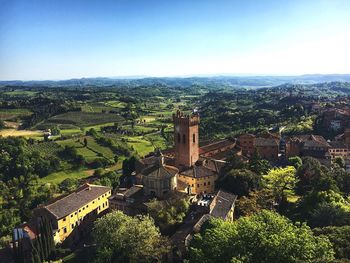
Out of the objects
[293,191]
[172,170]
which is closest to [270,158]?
[293,191]

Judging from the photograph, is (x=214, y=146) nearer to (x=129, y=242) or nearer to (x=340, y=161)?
(x=340, y=161)

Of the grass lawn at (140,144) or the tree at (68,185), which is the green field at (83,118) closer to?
the grass lawn at (140,144)

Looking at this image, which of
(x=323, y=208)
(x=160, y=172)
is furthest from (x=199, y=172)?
(x=323, y=208)

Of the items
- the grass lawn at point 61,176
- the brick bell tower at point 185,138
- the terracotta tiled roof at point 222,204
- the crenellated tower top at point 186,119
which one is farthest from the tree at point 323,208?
the grass lawn at point 61,176

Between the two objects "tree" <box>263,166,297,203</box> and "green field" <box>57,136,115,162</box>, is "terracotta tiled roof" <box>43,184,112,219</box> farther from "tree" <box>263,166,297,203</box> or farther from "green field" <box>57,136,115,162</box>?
"green field" <box>57,136,115,162</box>

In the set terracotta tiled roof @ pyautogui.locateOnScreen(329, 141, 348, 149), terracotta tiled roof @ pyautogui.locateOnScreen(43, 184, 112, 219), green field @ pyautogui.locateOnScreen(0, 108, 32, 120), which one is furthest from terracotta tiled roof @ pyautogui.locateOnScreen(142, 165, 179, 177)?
green field @ pyautogui.locateOnScreen(0, 108, 32, 120)

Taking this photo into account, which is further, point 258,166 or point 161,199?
point 258,166

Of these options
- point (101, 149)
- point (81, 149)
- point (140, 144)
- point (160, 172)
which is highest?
point (160, 172)
